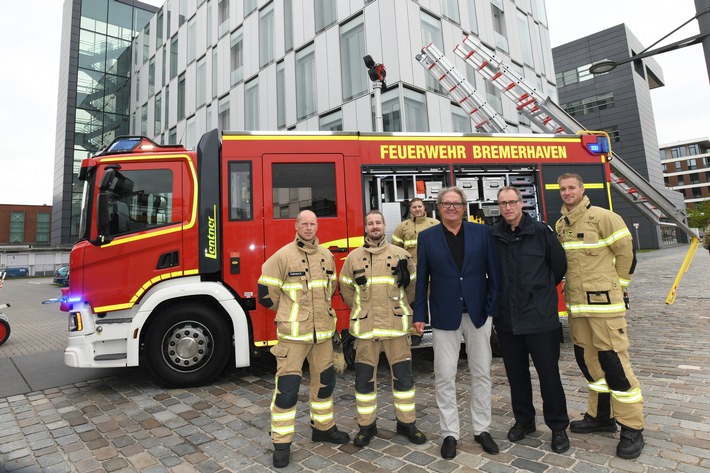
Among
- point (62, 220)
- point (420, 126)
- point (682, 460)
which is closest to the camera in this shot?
point (682, 460)

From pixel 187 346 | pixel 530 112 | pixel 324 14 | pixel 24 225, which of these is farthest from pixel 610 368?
pixel 24 225

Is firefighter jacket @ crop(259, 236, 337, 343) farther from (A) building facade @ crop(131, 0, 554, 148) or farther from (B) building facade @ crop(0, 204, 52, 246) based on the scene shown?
(B) building facade @ crop(0, 204, 52, 246)

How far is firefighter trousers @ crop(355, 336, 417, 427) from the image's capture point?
3.33 m

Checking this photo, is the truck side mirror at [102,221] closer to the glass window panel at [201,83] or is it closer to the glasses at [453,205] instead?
the glasses at [453,205]

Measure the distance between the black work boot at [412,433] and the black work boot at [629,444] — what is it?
4.57ft

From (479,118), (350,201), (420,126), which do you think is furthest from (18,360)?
(420,126)

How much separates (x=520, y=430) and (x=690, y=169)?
96832 mm

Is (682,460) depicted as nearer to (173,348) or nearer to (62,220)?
(173,348)

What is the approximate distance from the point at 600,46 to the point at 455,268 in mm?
48576

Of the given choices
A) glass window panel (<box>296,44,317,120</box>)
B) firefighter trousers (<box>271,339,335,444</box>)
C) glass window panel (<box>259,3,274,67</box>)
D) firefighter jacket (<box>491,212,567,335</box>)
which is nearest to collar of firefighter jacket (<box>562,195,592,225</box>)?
firefighter jacket (<box>491,212,567,335</box>)

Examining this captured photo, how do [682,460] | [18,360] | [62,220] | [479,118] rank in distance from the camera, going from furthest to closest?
1. [62,220]
2. [479,118]
3. [18,360]
4. [682,460]

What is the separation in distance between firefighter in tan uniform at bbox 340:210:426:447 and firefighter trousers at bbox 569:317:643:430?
1.43 m

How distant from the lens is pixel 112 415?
416 cm

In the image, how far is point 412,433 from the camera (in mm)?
3258
